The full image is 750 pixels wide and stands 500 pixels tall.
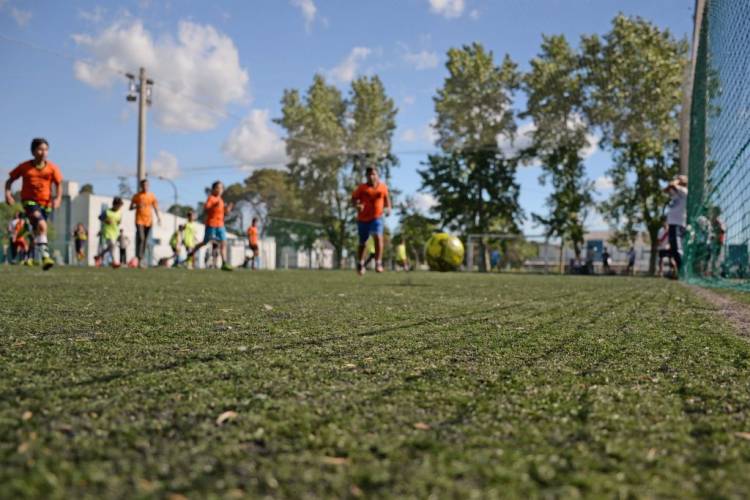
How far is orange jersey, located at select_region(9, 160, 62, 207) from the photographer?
9531 millimetres

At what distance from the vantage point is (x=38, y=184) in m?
9.59

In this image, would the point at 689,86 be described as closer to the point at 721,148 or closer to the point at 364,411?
the point at 721,148

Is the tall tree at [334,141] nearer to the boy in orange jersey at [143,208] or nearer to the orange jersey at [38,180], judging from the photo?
the boy in orange jersey at [143,208]

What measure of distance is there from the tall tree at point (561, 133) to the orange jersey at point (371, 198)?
33308mm

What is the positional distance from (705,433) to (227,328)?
2990mm

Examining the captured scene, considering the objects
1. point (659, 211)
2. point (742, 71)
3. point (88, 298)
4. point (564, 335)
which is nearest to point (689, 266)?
point (742, 71)

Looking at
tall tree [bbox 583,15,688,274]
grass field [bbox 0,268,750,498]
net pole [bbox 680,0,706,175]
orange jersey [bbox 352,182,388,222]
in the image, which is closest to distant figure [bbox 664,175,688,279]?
net pole [bbox 680,0,706,175]

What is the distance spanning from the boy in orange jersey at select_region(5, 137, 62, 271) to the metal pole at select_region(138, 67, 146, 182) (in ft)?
49.6

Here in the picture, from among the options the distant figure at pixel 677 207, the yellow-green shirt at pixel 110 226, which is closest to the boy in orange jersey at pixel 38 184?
the yellow-green shirt at pixel 110 226

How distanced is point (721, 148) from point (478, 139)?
3756 centimetres

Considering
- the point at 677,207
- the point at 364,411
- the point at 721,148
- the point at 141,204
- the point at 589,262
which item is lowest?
the point at 364,411

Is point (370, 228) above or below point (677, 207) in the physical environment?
below

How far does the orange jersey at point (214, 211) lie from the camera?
51.7ft

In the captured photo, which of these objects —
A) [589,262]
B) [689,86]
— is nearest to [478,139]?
[589,262]
